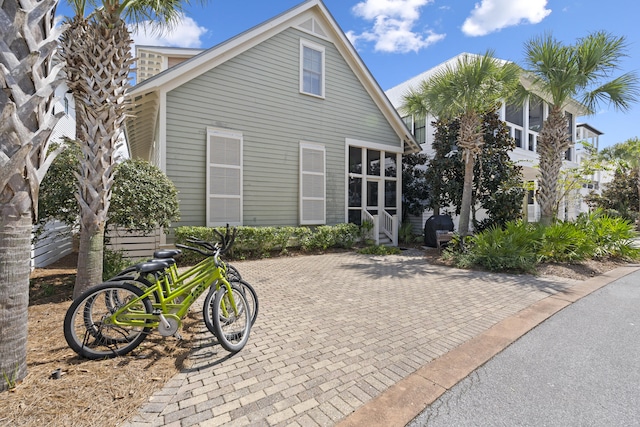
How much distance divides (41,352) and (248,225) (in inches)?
259

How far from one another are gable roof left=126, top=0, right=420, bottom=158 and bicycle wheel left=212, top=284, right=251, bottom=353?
510 centimetres

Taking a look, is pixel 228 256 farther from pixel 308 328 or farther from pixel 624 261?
pixel 624 261

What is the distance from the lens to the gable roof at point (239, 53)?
8031mm

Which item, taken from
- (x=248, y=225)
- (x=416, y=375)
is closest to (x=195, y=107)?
(x=248, y=225)

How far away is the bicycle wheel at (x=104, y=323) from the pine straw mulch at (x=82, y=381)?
0.35ft

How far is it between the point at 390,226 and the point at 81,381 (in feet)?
35.1

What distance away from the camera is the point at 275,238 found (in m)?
8.98

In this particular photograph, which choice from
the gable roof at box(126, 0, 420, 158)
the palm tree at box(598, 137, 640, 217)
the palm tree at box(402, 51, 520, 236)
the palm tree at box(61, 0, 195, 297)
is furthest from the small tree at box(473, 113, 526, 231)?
the palm tree at box(61, 0, 195, 297)

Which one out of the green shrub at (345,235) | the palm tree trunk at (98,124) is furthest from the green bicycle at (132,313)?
the green shrub at (345,235)

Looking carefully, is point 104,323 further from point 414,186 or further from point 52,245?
point 414,186

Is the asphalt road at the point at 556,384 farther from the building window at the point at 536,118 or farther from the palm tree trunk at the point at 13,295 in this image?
the building window at the point at 536,118

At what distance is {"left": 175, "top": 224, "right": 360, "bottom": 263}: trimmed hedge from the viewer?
7871 mm

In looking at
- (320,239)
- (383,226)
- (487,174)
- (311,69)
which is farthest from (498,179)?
(311,69)

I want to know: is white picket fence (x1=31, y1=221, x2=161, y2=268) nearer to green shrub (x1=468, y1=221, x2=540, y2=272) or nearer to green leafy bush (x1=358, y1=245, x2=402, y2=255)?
green leafy bush (x1=358, y1=245, x2=402, y2=255)
